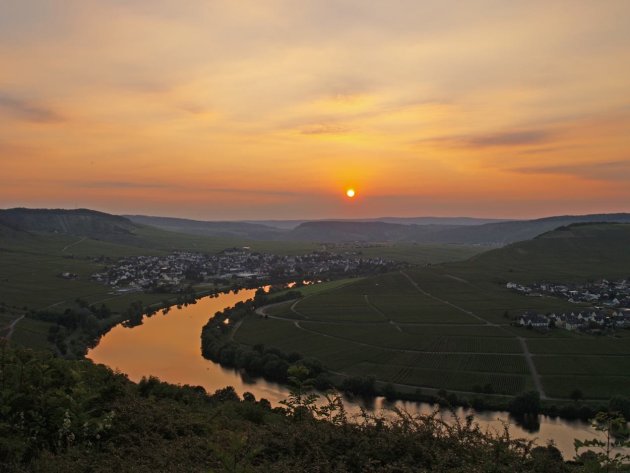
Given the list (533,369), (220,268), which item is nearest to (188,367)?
(533,369)

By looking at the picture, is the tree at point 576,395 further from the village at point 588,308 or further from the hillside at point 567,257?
the hillside at point 567,257

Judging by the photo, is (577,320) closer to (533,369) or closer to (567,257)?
(533,369)

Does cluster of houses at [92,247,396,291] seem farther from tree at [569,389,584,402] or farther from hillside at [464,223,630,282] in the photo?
tree at [569,389,584,402]

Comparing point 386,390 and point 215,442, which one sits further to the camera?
point 386,390

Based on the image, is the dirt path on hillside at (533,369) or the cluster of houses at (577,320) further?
the cluster of houses at (577,320)

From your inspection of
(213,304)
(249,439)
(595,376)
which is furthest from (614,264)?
(249,439)

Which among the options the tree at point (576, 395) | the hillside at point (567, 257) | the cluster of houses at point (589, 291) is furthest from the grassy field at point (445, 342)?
the hillside at point (567, 257)
